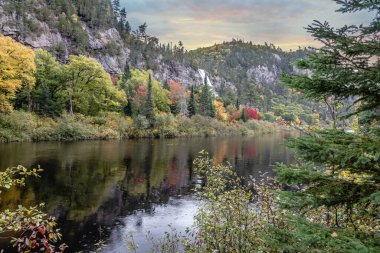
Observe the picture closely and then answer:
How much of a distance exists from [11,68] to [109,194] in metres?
36.0

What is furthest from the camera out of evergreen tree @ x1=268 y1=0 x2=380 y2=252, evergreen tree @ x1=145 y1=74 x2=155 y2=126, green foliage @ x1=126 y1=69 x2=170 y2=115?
green foliage @ x1=126 y1=69 x2=170 y2=115

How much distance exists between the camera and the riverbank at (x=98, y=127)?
4888cm

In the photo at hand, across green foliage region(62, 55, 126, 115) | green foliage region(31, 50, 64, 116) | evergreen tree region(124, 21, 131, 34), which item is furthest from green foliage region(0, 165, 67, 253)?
evergreen tree region(124, 21, 131, 34)

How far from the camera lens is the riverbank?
4888 cm

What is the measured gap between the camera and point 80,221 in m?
16.9

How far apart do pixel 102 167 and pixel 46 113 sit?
108 feet

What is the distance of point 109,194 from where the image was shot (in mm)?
22359

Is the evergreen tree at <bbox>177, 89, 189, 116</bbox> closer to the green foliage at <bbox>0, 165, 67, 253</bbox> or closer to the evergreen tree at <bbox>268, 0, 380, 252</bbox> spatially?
the green foliage at <bbox>0, 165, 67, 253</bbox>

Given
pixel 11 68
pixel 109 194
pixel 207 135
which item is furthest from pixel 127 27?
pixel 109 194

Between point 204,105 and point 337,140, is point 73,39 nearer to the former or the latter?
point 204,105

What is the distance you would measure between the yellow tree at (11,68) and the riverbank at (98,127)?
9.81ft

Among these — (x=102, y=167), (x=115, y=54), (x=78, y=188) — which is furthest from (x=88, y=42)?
(x=78, y=188)

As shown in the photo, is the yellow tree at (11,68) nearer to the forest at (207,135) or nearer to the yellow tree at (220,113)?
the forest at (207,135)

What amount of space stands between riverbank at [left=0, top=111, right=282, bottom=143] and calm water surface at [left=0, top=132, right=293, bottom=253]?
14.7 meters
